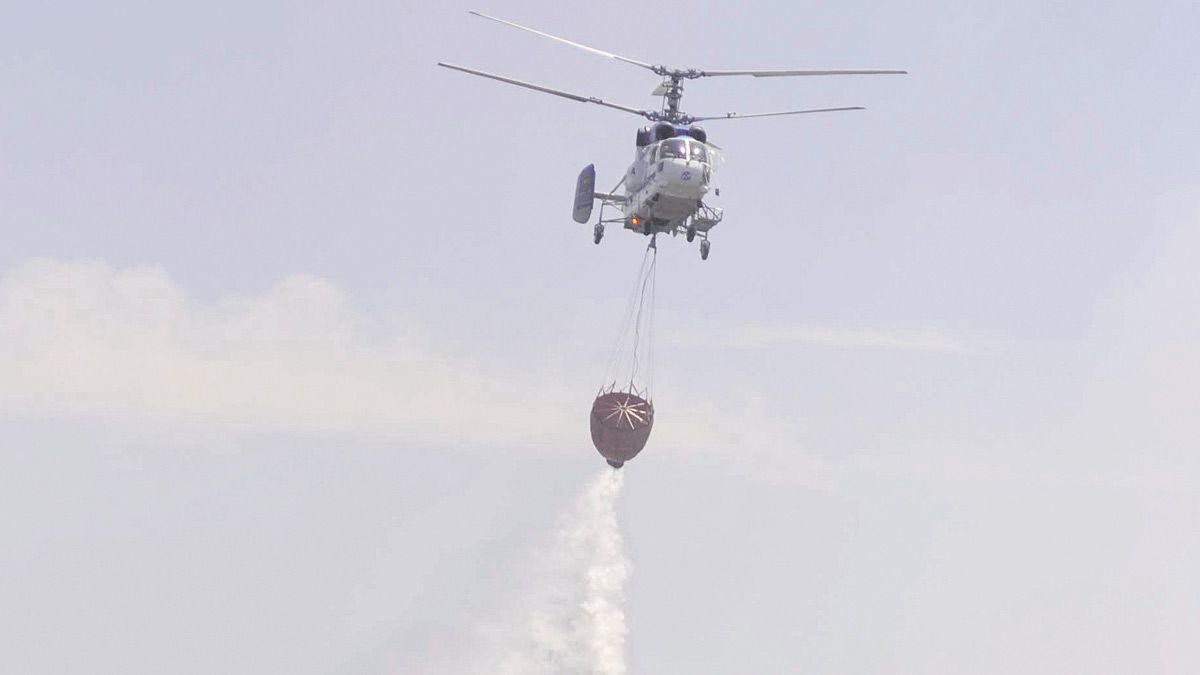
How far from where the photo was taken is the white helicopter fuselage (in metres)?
60.2

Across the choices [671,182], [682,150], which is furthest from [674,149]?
[671,182]

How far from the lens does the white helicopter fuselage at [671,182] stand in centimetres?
6016

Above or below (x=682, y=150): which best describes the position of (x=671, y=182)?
below

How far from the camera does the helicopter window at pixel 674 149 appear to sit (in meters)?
60.4

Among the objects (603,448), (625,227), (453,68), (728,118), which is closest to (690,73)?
(728,118)

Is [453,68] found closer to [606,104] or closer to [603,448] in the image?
[606,104]

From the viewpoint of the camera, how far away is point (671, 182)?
60062mm

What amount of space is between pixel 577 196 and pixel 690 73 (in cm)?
892

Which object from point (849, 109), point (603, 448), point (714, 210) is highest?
point (849, 109)

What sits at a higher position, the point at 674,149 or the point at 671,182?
the point at 674,149

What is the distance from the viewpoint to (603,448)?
6588 cm

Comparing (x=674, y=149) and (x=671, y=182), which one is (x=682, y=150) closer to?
(x=674, y=149)

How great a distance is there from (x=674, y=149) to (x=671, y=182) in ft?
4.63

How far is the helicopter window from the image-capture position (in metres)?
60.4
